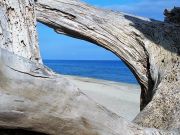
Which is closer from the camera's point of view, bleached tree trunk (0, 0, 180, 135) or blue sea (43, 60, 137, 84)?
bleached tree trunk (0, 0, 180, 135)

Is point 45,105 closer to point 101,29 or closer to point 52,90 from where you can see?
point 52,90

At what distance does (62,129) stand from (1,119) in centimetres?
50

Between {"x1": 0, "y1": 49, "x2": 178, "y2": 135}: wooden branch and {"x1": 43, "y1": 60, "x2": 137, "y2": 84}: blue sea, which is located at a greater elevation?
{"x1": 0, "y1": 49, "x2": 178, "y2": 135}: wooden branch

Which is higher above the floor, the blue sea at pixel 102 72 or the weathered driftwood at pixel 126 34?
the weathered driftwood at pixel 126 34

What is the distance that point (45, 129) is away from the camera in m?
3.06

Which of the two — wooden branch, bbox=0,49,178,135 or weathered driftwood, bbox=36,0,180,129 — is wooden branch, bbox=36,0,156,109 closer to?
weathered driftwood, bbox=36,0,180,129

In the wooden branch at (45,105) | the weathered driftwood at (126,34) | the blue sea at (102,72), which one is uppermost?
the weathered driftwood at (126,34)

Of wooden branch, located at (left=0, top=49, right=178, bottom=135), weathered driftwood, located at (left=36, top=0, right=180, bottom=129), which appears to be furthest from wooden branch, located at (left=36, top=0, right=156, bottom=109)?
wooden branch, located at (left=0, top=49, right=178, bottom=135)

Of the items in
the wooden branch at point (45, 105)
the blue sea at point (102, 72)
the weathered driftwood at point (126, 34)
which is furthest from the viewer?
the blue sea at point (102, 72)

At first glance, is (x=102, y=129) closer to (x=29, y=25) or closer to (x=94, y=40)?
(x=29, y=25)

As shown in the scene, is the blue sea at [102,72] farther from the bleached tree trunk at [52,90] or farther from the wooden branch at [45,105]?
the wooden branch at [45,105]

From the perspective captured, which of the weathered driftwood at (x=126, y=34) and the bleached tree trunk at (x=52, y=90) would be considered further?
the weathered driftwood at (x=126, y=34)

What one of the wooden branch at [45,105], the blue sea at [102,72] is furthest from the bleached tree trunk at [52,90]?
the blue sea at [102,72]

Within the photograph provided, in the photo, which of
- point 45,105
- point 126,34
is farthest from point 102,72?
point 45,105
